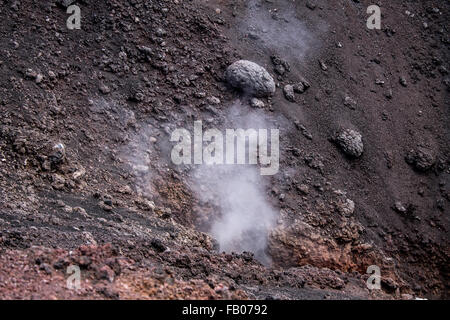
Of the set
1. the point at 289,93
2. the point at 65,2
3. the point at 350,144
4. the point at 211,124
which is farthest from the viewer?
the point at 289,93

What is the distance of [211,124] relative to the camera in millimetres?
7805

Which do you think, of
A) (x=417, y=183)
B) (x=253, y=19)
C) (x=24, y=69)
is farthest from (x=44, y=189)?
(x=417, y=183)

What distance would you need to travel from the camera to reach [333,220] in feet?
25.0

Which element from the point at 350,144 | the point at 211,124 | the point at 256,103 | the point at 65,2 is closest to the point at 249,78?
the point at 256,103

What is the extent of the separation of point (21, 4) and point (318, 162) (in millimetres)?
4755

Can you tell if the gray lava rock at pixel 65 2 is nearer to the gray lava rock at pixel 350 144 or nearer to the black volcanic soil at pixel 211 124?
the black volcanic soil at pixel 211 124

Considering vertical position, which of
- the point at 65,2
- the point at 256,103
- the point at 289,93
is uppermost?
the point at 65,2

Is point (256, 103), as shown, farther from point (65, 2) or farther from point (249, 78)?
point (65, 2)

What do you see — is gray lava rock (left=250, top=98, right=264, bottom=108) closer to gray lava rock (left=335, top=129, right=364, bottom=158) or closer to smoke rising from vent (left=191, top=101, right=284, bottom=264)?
smoke rising from vent (left=191, top=101, right=284, bottom=264)

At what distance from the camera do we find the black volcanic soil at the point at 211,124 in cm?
555

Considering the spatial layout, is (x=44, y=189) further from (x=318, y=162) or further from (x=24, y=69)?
(x=318, y=162)

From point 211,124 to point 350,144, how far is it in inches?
83.6

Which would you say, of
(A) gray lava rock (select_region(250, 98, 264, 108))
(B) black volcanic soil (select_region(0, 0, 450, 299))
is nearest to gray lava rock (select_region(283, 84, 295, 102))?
(B) black volcanic soil (select_region(0, 0, 450, 299))

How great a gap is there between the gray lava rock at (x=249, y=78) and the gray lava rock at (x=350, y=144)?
129 cm
